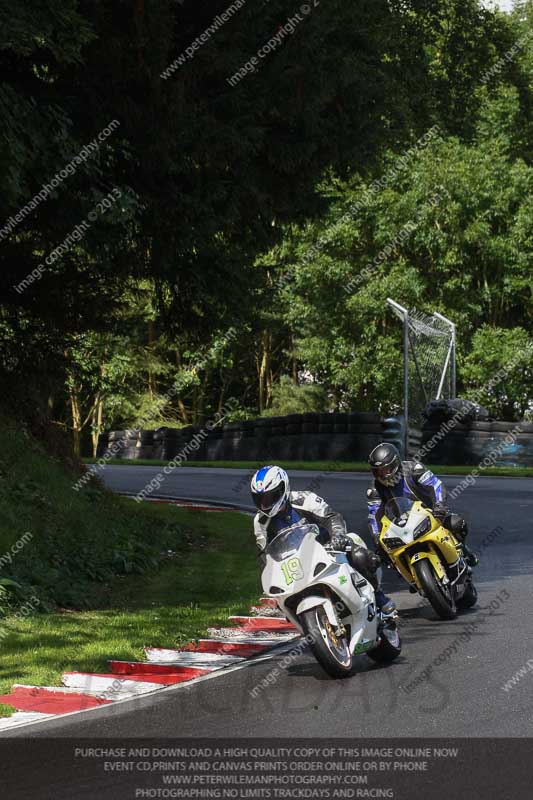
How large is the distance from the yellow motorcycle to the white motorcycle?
1.82m

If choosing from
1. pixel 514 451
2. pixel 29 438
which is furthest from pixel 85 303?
pixel 514 451

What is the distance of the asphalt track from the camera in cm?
684

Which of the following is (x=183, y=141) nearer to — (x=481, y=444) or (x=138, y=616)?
(x=138, y=616)

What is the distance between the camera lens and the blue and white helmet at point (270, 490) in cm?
851

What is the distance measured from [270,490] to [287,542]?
0.39 meters

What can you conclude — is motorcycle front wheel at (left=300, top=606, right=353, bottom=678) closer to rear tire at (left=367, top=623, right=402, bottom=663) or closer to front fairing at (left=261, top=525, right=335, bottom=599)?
front fairing at (left=261, top=525, right=335, bottom=599)

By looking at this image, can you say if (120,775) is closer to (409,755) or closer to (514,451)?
(409,755)

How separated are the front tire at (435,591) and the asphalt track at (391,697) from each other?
0.11 meters

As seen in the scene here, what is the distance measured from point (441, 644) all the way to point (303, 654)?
1.11 metres

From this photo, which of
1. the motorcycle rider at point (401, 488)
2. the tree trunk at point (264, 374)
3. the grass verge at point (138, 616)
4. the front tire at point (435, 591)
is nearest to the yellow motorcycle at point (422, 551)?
the front tire at point (435, 591)

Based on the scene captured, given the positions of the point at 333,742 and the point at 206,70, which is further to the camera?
the point at 206,70

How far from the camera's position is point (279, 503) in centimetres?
853

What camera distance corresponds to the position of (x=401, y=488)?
11.0 metres

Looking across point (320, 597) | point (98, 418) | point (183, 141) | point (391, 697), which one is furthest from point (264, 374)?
point (391, 697)
